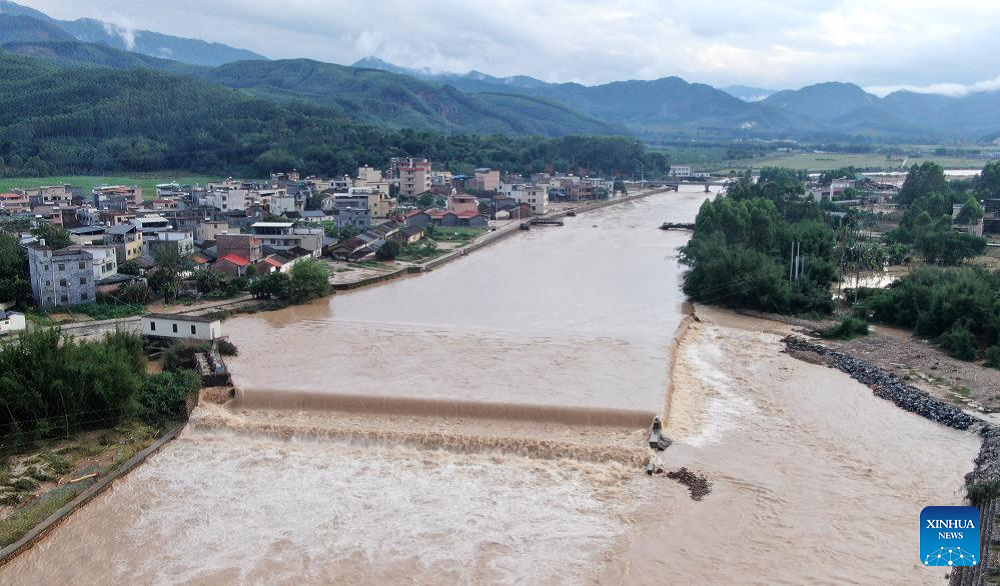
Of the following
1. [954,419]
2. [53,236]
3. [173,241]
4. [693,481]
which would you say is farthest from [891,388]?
[53,236]

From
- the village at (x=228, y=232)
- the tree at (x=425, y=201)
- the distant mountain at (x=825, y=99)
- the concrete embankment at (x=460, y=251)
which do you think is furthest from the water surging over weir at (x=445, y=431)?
the distant mountain at (x=825, y=99)

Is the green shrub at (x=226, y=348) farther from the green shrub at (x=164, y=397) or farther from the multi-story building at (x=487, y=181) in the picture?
the multi-story building at (x=487, y=181)

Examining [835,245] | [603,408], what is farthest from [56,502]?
[835,245]

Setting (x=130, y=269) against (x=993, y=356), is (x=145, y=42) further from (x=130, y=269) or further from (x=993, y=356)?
(x=993, y=356)

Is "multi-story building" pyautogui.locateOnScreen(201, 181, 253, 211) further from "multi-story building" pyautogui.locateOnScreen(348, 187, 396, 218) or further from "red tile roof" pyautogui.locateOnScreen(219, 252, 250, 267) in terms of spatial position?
"red tile roof" pyautogui.locateOnScreen(219, 252, 250, 267)

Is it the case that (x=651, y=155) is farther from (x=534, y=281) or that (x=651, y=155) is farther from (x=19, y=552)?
(x=19, y=552)

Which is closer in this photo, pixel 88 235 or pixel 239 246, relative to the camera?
pixel 239 246

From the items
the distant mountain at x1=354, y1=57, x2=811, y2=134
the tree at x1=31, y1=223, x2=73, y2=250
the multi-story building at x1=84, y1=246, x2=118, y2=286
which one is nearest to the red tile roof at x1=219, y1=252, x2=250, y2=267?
the multi-story building at x1=84, y1=246, x2=118, y2=286
